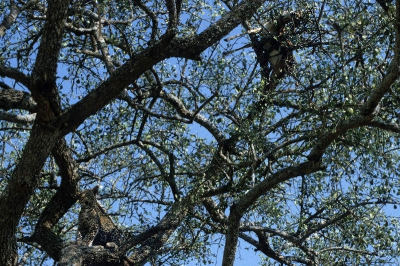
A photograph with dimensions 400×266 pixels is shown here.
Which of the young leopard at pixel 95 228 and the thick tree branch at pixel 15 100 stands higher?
the thick tree branch at pixel 15 100

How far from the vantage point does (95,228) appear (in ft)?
30.2

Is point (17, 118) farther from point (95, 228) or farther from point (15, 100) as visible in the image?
point (95, 228)

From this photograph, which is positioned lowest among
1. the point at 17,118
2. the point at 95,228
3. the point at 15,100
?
the point at 95,228

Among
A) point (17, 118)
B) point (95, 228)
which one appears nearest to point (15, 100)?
point (17, 118)

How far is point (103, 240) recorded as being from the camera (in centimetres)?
926

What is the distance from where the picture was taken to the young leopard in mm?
9156

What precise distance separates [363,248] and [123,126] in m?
4.08

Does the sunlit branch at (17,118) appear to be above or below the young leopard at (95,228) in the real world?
above

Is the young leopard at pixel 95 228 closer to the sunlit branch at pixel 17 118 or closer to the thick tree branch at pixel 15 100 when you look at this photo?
the sunlit branch at pixel 17 118

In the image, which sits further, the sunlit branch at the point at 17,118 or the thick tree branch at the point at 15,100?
the sunlit branch at the point at 17,118

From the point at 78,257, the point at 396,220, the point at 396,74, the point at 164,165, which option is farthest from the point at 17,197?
the point at 396,220

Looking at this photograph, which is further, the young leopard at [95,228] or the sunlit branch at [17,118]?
the young leopard at [95,228]

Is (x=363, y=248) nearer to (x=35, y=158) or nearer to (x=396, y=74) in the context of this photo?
(x=396, y=74)

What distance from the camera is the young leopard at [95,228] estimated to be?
916cm
